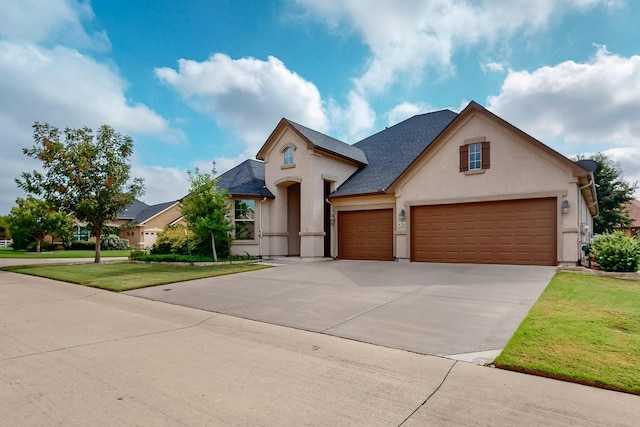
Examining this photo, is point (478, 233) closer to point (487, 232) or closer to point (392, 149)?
point (487, 232)

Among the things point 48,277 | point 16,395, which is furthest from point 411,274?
point 48,277

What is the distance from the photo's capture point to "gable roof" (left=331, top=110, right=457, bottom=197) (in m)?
17.4

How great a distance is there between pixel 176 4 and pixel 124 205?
11.3 metres

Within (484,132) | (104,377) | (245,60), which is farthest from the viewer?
(245,60)

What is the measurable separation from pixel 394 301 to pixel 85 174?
18046 mm

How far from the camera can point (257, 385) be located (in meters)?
3.76

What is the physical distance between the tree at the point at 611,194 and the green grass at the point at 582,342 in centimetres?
2540

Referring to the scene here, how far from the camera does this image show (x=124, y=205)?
64.0ft

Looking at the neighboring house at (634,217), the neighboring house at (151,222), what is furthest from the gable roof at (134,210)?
the neighboring house at (634,217)

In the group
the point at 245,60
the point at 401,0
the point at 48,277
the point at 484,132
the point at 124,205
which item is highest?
the point at 245,60

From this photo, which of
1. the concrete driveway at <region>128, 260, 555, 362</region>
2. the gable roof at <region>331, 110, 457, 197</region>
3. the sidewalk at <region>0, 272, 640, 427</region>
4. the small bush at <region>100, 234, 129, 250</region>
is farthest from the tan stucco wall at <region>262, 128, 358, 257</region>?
the small bush at <region>100, 234, 129, 250</region>

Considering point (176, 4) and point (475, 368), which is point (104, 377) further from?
A: point (176, 4)

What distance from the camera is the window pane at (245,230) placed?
18.2 metres

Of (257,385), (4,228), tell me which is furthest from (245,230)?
(4,228)
